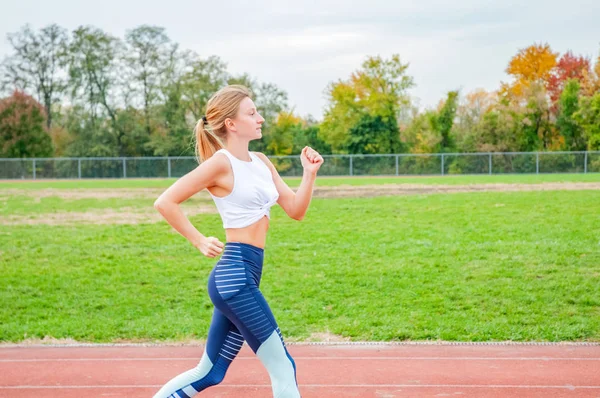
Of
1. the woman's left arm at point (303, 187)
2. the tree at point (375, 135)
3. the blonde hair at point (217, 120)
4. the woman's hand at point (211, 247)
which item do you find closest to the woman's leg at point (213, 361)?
the woman's hand at point (211, 247)

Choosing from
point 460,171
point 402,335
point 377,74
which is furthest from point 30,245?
point 377,74

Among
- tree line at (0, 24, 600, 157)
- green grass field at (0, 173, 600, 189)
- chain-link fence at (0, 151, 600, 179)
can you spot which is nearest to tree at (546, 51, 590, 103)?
tree line at (0, 24, 600, 157)

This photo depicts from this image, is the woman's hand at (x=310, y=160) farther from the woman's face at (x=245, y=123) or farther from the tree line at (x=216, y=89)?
the tree line at (x=216, y=89)

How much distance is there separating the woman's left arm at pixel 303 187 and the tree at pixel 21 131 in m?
52.5

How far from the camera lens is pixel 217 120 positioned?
3814 millimetres

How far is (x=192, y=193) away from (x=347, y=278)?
303 inches

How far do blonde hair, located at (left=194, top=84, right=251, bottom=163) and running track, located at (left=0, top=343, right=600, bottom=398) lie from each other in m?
2.79

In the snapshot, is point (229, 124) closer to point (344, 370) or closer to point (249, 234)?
point (249, 234)

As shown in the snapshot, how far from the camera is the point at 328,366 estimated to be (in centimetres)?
696

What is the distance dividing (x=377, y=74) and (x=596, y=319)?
154 feet

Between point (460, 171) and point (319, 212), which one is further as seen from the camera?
point (460, 171)

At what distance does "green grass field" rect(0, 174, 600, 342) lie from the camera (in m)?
8.78

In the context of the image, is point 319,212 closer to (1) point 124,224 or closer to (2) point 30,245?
(1) point 124,224

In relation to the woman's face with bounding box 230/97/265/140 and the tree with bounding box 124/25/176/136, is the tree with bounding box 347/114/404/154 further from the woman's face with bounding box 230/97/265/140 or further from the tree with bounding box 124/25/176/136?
the woman's face with bounding box 230/97/265/140
